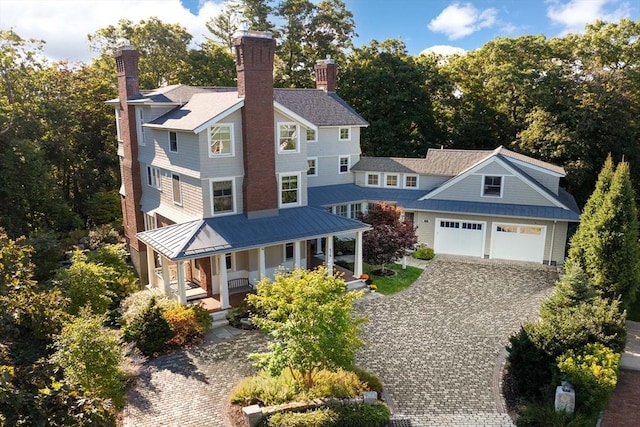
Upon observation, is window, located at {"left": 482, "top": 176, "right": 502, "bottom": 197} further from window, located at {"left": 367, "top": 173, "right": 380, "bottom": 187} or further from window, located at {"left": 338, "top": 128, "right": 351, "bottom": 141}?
window, located at {"left": 338, "top": 128, "right": 351, "bottom": 141}

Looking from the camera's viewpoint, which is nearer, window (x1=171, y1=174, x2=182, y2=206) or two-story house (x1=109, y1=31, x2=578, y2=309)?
two-story house (x1=109, y1=31, x2=578, y2=309)

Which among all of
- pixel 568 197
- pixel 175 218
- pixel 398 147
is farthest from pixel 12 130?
pixel 568 197

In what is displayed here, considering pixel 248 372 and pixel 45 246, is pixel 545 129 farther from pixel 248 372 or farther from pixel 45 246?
pixel 45 246

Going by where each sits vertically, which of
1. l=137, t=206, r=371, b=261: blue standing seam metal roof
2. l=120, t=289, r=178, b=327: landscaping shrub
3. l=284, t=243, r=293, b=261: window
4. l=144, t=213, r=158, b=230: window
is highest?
l=137, t=206, r=371, b=261: blue standing seam metal roof

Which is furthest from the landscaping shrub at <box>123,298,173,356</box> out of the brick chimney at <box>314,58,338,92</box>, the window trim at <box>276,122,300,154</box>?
the brick chimney at <box>314,58,338,92</box>

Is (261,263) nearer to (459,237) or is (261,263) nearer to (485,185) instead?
(459,237)

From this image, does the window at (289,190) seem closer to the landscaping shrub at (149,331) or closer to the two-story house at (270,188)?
the two-story house at (270,188)
